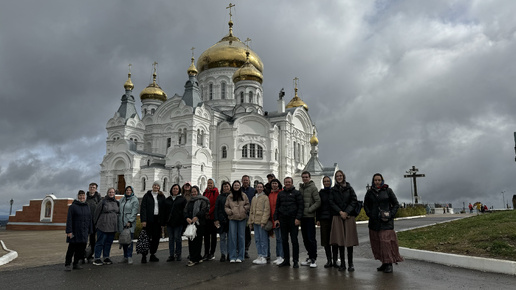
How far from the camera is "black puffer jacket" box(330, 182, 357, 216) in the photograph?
730 centimetres

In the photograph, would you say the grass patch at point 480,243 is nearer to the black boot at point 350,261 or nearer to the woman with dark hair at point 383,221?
the woman with dark hair at point 383,221

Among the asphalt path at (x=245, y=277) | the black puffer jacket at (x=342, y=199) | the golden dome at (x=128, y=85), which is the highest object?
the golden dome at (x=128, y=85)

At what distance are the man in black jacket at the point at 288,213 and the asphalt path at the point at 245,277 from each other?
44 cm

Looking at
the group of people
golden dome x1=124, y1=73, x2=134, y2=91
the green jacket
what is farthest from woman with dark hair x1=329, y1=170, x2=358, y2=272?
golden dome x1=124, y1=73, x2=134, y2=91

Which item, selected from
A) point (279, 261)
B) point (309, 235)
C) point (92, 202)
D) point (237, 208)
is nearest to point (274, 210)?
point (237, 208)

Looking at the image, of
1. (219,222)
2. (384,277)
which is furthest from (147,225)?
(384,277)

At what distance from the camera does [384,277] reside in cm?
640

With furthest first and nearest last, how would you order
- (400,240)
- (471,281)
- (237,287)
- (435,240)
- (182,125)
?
1. (182,125)
2. (400,240)
3. (435,240)
4. (471,281)
5. (237,287)

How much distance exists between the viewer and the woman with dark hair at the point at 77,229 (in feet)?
24.7

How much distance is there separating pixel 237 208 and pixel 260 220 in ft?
1.93

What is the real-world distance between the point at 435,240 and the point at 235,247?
5.57m

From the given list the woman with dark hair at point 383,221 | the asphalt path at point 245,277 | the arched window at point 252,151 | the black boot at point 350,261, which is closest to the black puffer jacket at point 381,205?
the woman with dark hair at point 383,221

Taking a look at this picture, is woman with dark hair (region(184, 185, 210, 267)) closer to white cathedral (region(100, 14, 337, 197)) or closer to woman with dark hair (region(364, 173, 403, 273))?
woman with dark hair (region(364, 173, 403, 273))

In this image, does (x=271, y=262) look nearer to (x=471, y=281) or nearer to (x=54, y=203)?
(x=471, y=281)
